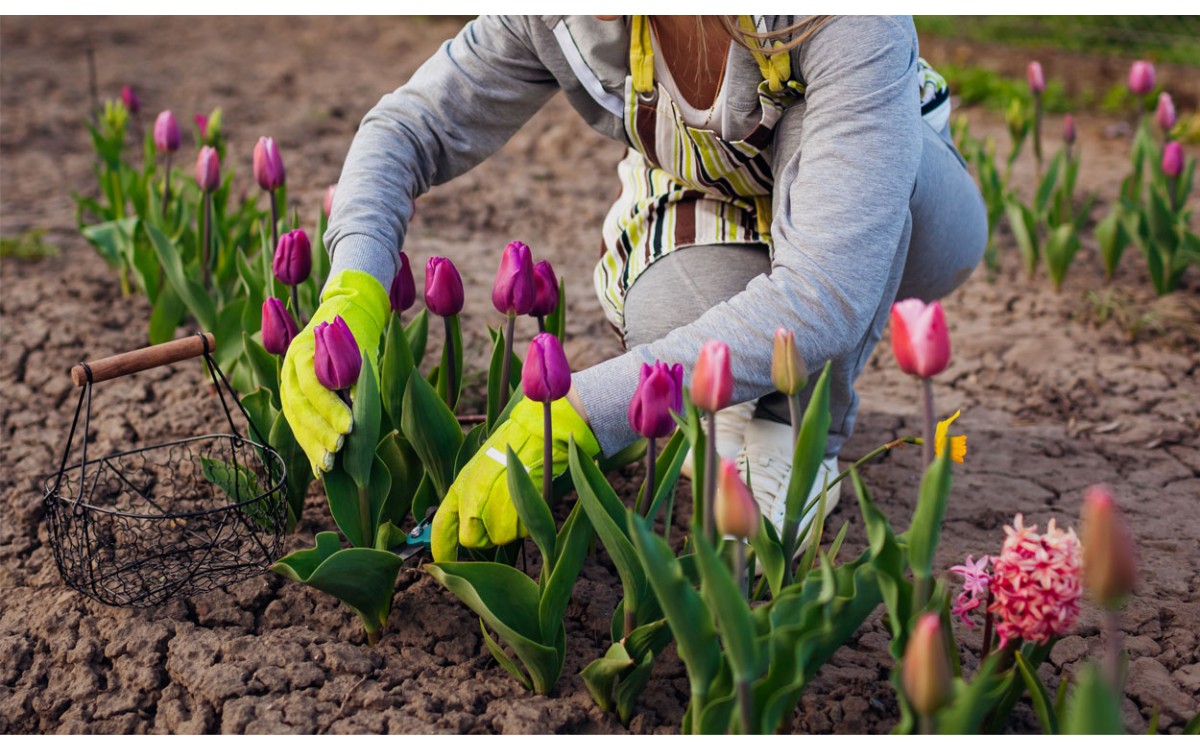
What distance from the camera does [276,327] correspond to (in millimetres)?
1582

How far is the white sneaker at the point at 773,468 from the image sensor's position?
1.79 metres

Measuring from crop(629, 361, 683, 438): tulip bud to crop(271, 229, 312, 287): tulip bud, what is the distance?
0.71m

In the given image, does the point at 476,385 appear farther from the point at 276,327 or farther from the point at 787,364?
the point at 787,364

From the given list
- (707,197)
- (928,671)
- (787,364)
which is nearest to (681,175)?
(707,197)

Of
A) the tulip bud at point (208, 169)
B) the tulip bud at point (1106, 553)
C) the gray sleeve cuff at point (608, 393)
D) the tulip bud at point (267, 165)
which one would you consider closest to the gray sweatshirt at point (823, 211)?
the gray sleeve cuff at point (608, 393)

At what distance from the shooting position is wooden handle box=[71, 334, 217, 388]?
1379 mm

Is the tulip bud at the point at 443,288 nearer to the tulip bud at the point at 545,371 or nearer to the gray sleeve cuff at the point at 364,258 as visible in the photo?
the gray sleeve cuff at the point at 364,258

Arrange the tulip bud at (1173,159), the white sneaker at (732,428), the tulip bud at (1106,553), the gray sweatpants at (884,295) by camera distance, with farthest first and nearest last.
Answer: the tulip bud at (1173,159) < the white sneaker at (732,428) < the gray sweatpants at (884,295) < the tulip bud at (1106,553)

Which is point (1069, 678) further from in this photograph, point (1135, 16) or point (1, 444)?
point (1135, 16)

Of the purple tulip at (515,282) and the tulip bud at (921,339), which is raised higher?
the tulip bud at (921,339)

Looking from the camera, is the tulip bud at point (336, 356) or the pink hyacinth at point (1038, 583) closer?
the pink hyacinth at point (1038, 583)

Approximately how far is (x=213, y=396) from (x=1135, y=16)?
3.91 metres

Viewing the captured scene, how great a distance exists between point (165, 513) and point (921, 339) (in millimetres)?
1220

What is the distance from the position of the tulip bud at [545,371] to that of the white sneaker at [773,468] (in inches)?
23.4
